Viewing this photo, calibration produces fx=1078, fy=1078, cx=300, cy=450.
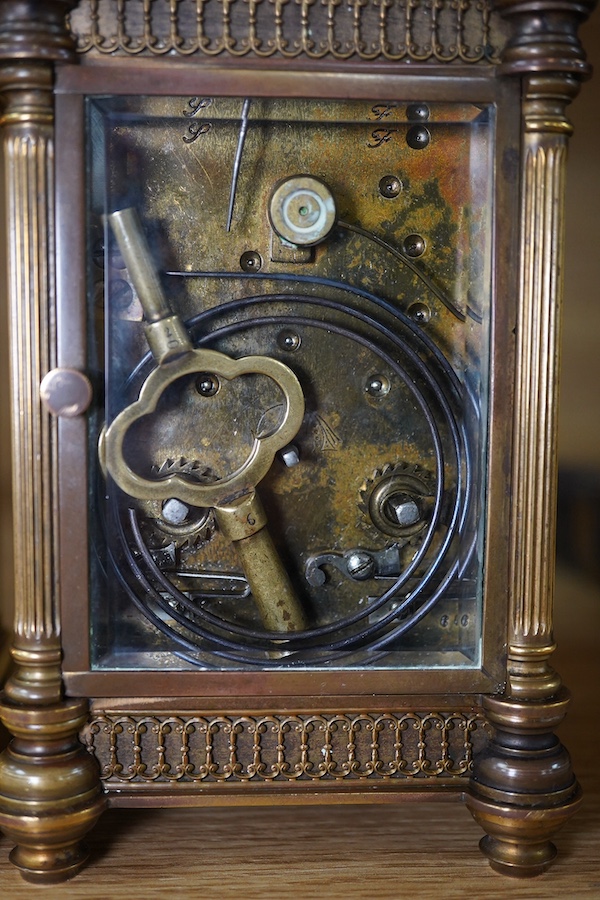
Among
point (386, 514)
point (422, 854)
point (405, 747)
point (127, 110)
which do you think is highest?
point (127, 110)

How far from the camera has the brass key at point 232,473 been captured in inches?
44.4

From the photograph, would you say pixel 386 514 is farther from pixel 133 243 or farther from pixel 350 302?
pixel 133 243

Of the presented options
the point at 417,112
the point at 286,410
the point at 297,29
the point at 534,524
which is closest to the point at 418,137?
the point at 417,112

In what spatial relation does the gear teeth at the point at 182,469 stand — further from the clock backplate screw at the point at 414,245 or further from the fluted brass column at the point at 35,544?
the clock backplate screw at the point at 414,245

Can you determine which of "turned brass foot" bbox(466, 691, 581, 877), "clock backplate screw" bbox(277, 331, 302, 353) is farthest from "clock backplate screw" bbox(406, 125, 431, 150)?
"turned brass foot" bbox(466, 691, 581, 877)

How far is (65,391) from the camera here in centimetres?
110

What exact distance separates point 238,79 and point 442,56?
0.69 feet

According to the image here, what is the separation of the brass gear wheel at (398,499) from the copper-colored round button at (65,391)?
32 cm

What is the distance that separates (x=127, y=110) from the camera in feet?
3.66

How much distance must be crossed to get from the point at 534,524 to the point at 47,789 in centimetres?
58

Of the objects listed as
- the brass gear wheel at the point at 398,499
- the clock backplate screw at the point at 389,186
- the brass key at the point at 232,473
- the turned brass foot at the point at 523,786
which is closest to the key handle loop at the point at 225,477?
the brass key at the point at 232,473

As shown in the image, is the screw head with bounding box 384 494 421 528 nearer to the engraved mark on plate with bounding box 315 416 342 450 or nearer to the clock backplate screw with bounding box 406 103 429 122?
the engraved mark on plate with bounding box 315 416 342 450

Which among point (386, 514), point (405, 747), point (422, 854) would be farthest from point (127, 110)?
point (422, 854)

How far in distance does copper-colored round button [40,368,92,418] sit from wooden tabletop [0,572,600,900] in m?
0.50
